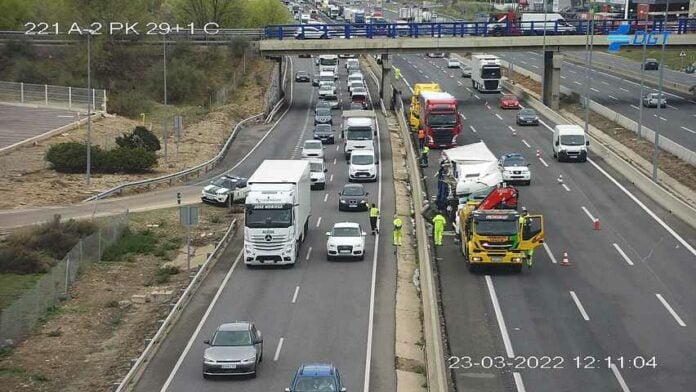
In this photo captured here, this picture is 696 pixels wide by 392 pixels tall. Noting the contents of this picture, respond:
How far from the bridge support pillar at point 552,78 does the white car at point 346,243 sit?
180 feet

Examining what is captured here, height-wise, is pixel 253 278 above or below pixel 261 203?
below

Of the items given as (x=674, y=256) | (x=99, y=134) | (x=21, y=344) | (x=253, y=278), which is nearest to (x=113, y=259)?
(x=253, y=278)

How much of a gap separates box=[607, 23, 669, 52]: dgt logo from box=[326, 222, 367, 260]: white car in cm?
5909

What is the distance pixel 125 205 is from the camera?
57281 millimetres

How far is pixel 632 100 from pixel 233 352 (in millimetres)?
80215

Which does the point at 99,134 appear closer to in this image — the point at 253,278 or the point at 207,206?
the point at 207,206

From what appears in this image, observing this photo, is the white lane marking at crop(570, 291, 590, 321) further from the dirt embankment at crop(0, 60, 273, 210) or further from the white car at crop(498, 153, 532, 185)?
the dirt embankment at crop(0, 60, 273, 210)

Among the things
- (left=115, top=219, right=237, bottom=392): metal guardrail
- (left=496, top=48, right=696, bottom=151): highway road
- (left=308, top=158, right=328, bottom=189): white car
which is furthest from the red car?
(left=115, top=219, right=237, bottom=392): metal guardrail

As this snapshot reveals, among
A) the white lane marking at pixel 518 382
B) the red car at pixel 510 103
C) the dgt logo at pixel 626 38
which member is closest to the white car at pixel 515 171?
the white lane marking at pixel 518 382

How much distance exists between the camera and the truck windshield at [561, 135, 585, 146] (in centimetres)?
6738

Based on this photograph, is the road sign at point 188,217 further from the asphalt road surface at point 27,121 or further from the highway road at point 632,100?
the asphalt road surface at point 27,121

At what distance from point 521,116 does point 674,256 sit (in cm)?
3988

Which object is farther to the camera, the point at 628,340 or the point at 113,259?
the point at 113,259

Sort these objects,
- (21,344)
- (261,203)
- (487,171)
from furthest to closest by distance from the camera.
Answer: (487,171) → (261,203) → (21,344)
